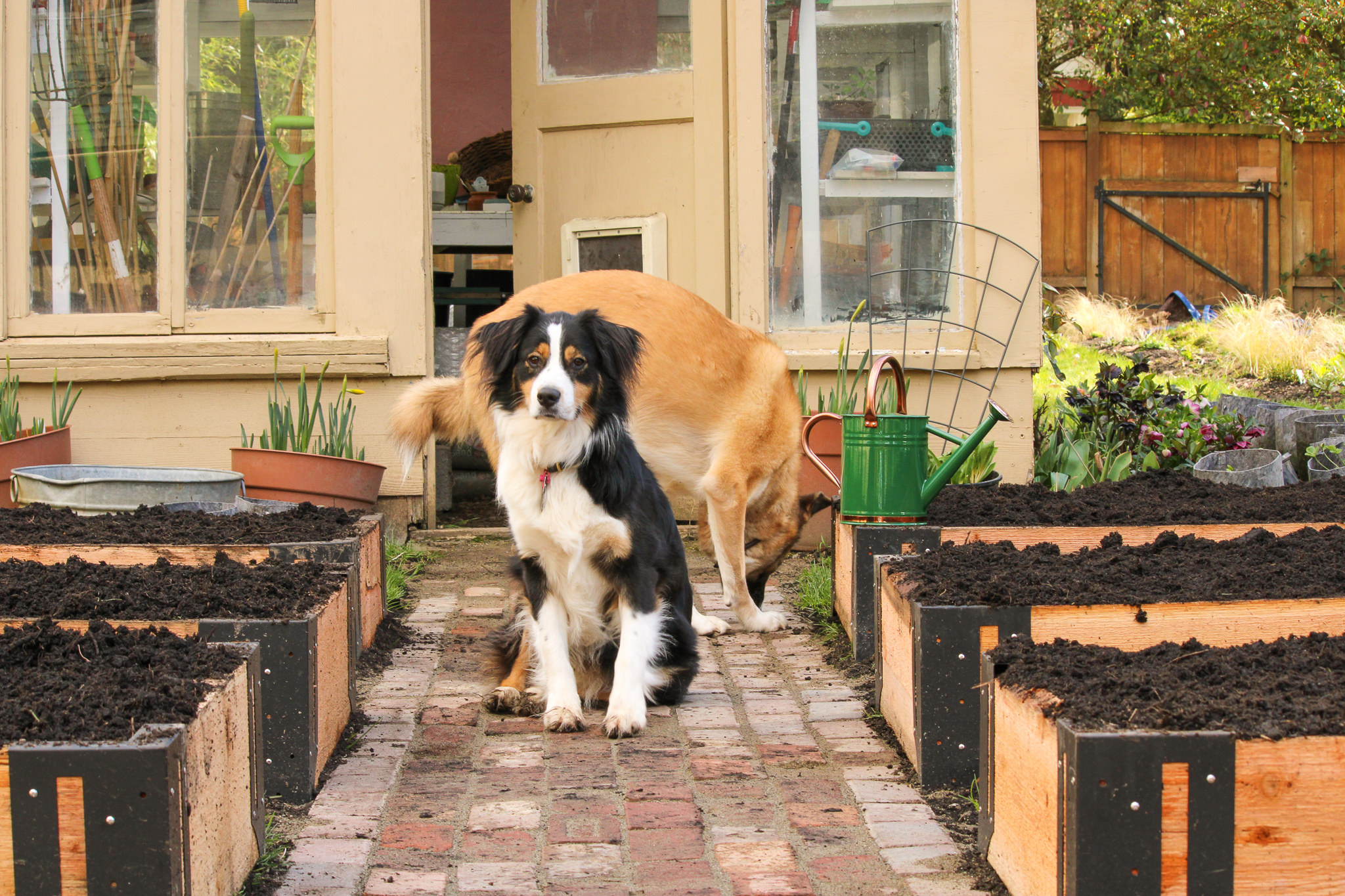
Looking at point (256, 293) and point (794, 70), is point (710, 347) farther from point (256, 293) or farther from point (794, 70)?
point (256, 293)

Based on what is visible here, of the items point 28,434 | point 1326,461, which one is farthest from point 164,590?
point 1326,461

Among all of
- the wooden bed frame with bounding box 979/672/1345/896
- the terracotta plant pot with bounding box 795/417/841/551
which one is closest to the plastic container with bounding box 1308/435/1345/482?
the terracotta plant pot with bounding box 795/417/841/551

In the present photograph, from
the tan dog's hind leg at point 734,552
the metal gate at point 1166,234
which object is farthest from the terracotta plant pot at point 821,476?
the metal gate at point 1166,234

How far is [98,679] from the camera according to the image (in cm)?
200

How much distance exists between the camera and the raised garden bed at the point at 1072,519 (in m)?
3.42

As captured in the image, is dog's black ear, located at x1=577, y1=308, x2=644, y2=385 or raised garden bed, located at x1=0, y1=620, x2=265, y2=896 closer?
raised garden bed, located at x1=0, y1=620, x2=265, y2=896

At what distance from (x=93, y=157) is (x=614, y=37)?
2.52m

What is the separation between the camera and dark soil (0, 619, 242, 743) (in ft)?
5.79

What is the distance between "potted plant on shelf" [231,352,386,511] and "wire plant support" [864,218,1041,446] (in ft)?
7.91

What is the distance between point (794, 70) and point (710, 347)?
77.9 inches

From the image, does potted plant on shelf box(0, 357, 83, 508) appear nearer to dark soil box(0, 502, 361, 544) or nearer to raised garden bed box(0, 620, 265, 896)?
dark soil box(0, 502, 361, 544)

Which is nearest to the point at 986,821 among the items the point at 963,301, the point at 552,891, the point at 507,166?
the point at 552,891

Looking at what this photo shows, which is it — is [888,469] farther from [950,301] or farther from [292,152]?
[292,152]

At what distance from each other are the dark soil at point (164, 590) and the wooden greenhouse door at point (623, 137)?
3.14 m
